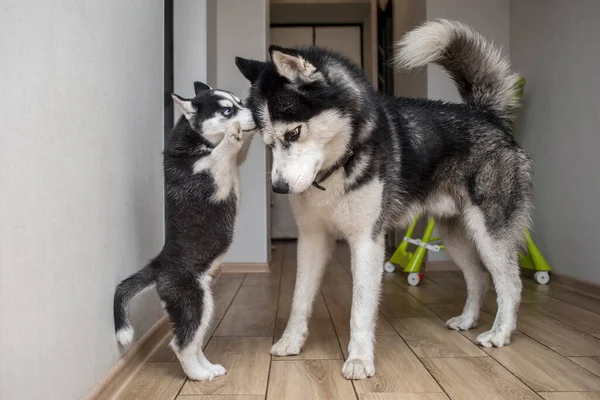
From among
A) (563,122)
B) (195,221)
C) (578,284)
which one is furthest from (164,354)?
(563,122)

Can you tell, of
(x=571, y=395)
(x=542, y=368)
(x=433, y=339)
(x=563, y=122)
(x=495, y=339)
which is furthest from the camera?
(x=563, y=122)

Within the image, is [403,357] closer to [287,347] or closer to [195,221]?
[287,347]

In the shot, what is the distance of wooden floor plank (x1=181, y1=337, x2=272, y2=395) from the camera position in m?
1.43

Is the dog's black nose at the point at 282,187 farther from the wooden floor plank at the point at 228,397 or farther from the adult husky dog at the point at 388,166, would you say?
the wooden floor plank at the point at 228,397

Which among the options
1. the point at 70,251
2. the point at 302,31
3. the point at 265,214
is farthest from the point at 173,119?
the point at 302,31

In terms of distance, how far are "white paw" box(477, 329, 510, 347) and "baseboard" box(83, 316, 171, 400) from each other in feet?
4.03

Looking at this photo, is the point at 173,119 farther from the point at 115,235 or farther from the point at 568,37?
the point at 568,37

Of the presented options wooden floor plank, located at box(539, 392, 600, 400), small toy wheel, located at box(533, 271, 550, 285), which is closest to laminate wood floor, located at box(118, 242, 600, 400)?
wooden floor plank, located at box(539, 392, 600, 400)

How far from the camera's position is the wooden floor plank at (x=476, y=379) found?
1.37m

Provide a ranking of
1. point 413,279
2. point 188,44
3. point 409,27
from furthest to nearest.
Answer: point 409,27 → point 413,279 → point 188,44

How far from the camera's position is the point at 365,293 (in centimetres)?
165

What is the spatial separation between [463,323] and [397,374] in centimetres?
70

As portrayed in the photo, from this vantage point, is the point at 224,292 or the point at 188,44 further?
the point at 224,292

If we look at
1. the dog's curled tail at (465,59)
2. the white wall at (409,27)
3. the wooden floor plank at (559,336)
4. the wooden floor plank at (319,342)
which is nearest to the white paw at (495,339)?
the wooden floor plank at (559,336)
